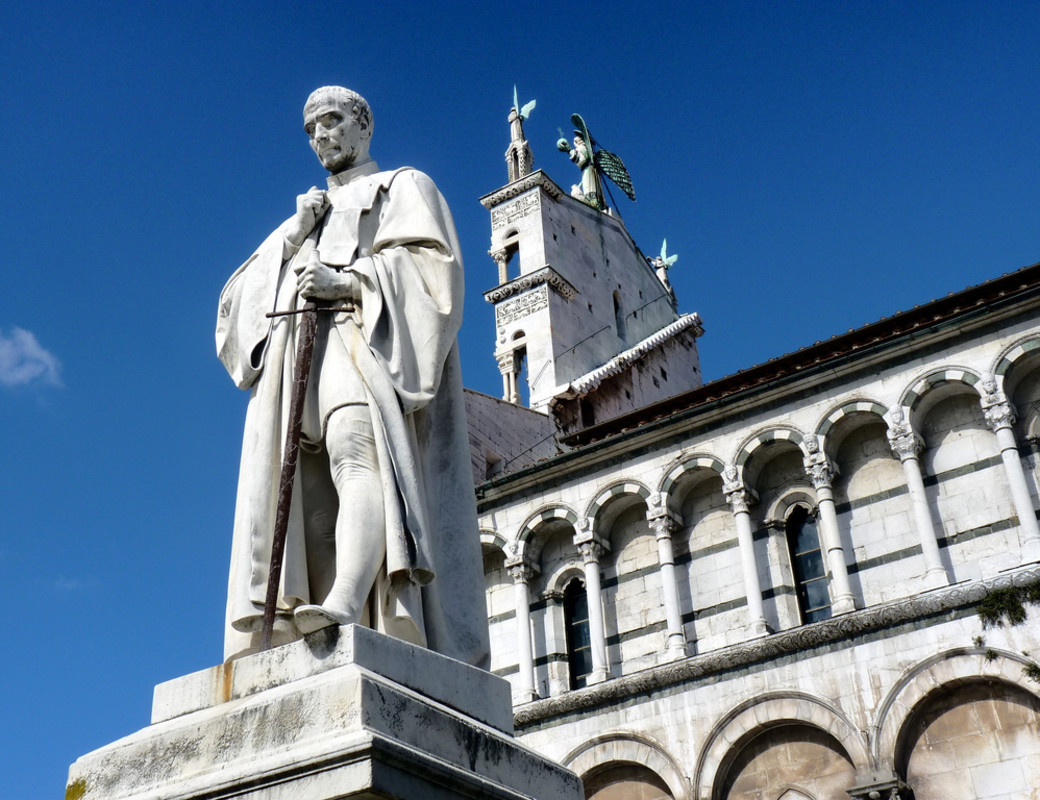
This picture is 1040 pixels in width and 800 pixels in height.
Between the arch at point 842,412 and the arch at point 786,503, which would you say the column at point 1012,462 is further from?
the arch at point 786,503

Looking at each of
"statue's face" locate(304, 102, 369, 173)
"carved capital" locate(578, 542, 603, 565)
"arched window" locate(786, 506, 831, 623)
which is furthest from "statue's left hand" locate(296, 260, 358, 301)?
"carved capital" locate(578, 542, 603, 565)

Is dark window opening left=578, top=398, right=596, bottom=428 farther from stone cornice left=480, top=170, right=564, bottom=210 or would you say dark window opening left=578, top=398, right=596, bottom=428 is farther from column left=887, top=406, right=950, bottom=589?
column left=887, top=406, right=950, bottom=589

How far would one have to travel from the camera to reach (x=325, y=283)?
473 cm

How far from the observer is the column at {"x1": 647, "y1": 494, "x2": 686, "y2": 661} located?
60.7ft

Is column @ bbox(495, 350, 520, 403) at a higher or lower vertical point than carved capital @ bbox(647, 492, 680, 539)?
higher

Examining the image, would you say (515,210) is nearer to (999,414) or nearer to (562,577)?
(562,577)

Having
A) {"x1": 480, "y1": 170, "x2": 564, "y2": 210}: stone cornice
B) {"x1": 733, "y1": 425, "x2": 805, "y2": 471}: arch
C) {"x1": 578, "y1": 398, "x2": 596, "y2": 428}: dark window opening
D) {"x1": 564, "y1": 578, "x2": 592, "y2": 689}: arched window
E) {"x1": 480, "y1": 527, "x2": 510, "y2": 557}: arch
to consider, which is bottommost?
{"x1": 564, "y1": 578, "x2": 592, "y2": 689}: arched window

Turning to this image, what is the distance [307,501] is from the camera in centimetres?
457

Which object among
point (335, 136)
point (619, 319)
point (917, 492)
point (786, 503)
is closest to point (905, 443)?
point (917, 492)

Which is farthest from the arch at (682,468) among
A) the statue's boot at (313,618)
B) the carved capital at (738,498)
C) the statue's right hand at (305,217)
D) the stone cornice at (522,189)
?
the statue's boot at (313,618)

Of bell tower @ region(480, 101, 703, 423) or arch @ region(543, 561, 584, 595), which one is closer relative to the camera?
arch @ region(543, 561, 584, 595)

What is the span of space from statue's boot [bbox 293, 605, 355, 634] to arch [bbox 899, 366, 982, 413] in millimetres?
15433

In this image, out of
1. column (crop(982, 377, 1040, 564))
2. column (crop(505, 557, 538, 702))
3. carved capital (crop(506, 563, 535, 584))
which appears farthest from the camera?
carved capital (crop(506, 563, 535, 584))

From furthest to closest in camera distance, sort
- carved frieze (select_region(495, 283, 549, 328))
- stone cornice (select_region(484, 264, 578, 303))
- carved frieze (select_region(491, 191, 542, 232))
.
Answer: carved frieze (select_region(491, 191, 542, 232)), stone cornice (select_region(484, 264, 578, 303)), carved frieze (select_region(495, 283, 549, 328))
